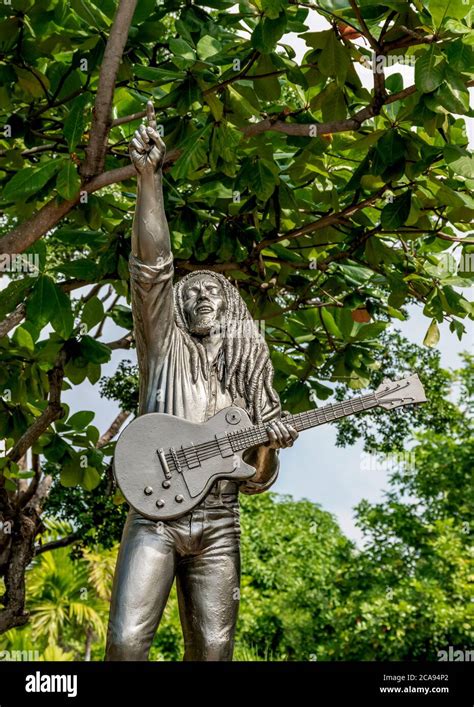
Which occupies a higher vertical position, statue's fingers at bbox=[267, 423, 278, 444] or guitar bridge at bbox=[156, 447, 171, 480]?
statue's fingers at bbox=[267, 423, 278, 444]

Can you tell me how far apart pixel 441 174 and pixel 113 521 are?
483cm

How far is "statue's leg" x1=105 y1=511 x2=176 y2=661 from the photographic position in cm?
499

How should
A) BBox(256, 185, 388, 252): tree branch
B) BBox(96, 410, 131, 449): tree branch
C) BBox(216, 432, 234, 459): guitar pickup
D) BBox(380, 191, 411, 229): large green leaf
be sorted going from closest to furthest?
BBox(216, 432, 234, 459): guitar pickup < BBox(380, 191, 411, 229): large green leaf < BBox(256, 185, 388, 252): tree branch < BBox(96, 410, 131, 449): tree branch

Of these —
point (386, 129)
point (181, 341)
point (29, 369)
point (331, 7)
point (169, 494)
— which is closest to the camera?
point (169, 494)

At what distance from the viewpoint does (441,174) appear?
24.4 feet

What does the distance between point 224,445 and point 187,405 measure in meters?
0.33

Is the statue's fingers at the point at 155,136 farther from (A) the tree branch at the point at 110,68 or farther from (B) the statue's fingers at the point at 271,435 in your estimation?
(A) the tree branch at the point at 110,68

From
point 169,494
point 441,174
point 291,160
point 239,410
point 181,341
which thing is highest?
point 291,160

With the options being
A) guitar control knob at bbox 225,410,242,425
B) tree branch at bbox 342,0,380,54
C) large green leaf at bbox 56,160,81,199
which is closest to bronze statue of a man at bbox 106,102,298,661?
guitar control knob at bbox 225,410,242,425

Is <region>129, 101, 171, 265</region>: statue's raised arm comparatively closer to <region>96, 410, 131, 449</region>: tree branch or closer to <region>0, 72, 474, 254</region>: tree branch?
<region>0, 72, 474, 254</region>: tree branch

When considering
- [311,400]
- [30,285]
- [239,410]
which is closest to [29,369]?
[30,285]

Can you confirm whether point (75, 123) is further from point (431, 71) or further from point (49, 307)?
point (431, 71)

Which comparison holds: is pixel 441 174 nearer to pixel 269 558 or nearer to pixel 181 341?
pixel 181 341

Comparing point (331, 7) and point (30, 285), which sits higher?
point (331, 7)
